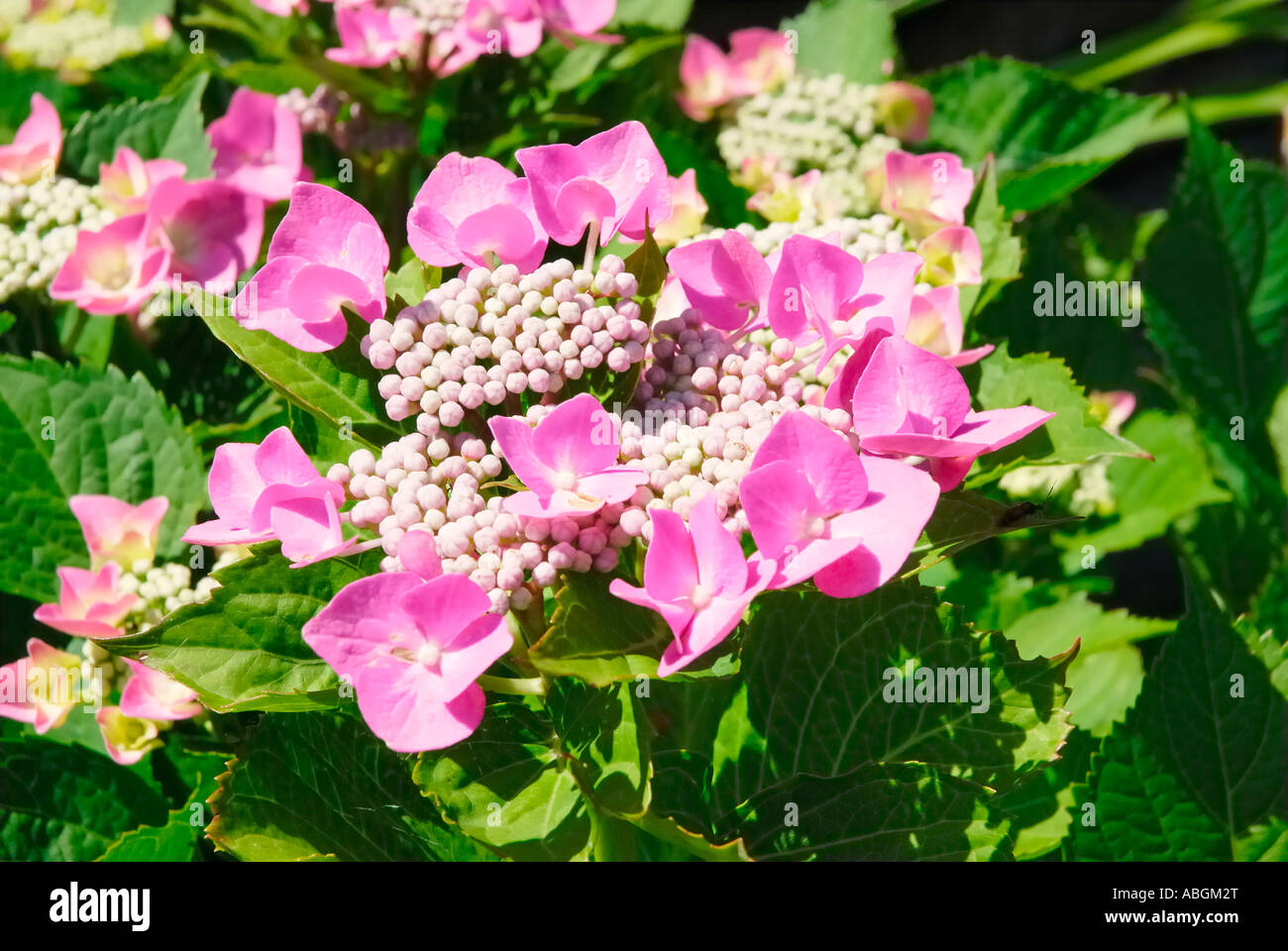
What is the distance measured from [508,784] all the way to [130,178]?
2.18 feet

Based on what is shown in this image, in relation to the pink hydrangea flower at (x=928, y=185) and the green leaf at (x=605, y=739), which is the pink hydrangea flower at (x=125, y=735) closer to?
the green leaf at (x=605, y=739)

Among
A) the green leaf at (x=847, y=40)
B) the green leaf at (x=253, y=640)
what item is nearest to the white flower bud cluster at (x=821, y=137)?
the green leaf at (x=847, y=40)

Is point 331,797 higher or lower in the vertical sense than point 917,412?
lower

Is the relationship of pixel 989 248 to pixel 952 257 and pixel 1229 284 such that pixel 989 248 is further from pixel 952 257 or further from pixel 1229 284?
pixel 1229 284

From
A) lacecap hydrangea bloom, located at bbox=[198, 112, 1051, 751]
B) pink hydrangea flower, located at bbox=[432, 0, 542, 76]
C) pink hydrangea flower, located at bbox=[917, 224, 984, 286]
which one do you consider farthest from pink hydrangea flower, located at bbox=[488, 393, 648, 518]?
pink hydrangea flower, located at bbox=[432, 0, 542, 76]

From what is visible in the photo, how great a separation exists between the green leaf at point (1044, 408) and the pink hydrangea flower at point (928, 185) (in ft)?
0.44

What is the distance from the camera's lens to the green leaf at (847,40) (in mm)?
1311

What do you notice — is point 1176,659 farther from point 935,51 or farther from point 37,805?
point 935,51

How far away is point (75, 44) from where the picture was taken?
1295 mm

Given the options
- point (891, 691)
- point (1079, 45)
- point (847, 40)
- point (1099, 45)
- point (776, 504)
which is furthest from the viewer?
point (1079, 45)

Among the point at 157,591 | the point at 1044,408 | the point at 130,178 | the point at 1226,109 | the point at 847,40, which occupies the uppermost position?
the point at 1226,109

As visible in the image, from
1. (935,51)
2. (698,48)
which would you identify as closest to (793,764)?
(698,48)

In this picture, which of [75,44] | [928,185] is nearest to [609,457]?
[928,185]

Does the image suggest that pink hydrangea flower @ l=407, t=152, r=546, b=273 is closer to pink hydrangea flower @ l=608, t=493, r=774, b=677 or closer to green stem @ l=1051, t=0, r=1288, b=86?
pink hydrangea flower @ l=608, t=493, r=774, b=677
